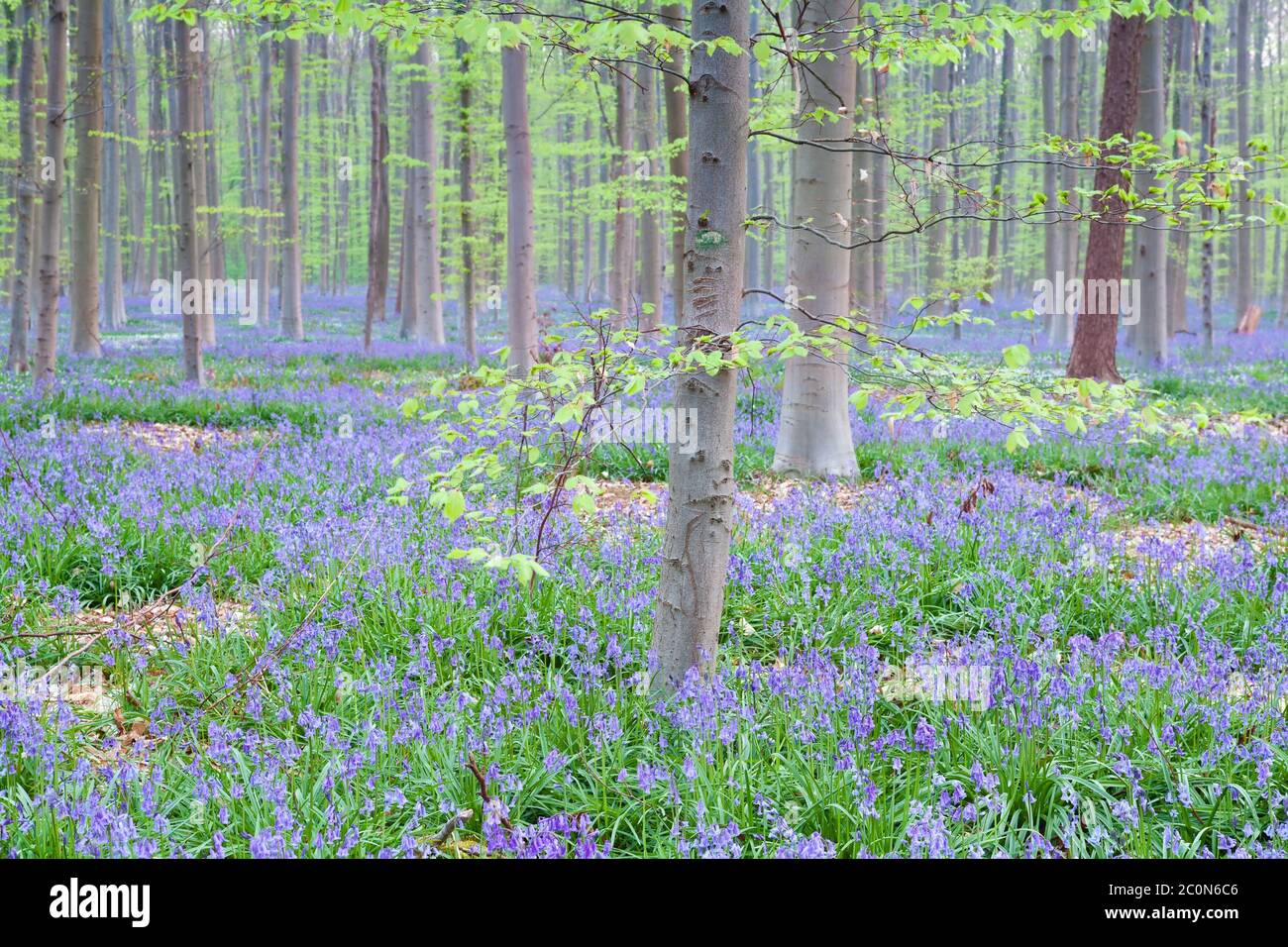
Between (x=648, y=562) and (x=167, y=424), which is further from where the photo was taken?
(x=167, y=424)

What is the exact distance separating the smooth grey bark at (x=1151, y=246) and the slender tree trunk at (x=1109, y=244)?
1117 mm

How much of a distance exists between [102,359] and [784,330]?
15.2m

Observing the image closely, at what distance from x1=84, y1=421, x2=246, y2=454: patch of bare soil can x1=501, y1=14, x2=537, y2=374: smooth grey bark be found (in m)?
3.22

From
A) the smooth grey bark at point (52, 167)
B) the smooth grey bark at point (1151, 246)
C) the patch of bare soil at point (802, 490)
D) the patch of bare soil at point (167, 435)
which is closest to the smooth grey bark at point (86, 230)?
the smooth grey bark at point (52, 167)

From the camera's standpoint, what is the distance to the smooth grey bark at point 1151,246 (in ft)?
45.0

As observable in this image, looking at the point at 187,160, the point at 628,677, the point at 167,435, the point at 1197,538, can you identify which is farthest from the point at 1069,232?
the point at 628,677

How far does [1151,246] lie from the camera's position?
14727 mm

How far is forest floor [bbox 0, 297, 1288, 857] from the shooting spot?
2855 mm

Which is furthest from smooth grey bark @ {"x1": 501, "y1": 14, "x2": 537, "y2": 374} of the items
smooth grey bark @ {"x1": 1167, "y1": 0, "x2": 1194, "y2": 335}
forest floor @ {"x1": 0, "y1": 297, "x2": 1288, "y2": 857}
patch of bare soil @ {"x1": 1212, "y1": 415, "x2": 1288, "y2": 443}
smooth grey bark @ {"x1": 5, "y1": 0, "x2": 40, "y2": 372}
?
smooth grey bark @ {"x1": 1167, "y1": 0, "x2": 1194, "y2": 335}

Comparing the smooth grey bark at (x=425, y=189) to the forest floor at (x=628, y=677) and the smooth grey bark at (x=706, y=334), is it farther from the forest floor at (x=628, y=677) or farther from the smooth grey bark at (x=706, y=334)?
the smooth grey bark at (x=706, y=334)

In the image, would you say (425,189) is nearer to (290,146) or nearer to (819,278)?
(290,146)

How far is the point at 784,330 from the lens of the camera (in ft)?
10.5
